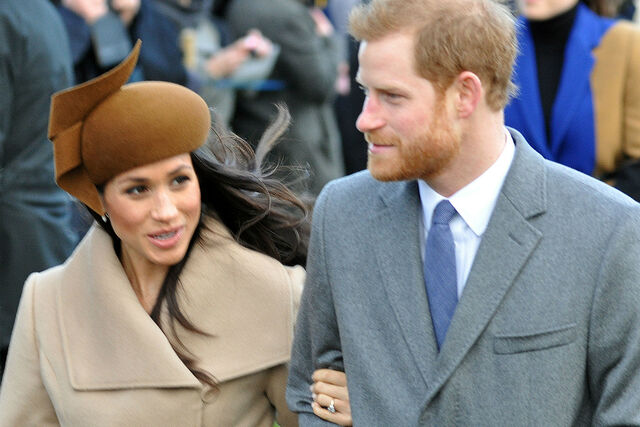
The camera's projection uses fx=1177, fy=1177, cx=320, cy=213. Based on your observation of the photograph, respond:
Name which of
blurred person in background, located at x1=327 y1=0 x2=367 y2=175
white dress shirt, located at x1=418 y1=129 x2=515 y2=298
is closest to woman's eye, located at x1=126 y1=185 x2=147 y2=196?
white dress shirt, located at x1=418 y1=129 x2=515 y2=298

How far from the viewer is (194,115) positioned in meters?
3.43

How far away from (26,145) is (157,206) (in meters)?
1.85

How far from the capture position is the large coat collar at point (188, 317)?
3.48 m

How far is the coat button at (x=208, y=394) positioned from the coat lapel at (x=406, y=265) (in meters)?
0.81

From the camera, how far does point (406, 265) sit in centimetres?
289

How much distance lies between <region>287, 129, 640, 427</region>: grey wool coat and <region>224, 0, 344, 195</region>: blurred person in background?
3.70m

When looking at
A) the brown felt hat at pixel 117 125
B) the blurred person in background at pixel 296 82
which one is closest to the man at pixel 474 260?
the brown felt hat at pixel 117 125

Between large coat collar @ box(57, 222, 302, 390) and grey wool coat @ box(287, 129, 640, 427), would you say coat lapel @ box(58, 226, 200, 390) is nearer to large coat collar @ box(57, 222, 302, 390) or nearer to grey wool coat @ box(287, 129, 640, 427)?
large coat collar @ box(57, 222, 302, 390)

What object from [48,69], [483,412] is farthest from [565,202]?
[48,69]

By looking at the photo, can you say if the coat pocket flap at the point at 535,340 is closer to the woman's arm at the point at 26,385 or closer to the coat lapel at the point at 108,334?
the coat lapel at the point at 108,334

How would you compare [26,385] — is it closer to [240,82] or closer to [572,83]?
[572,83]

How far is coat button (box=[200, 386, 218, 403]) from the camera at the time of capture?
3467 mm

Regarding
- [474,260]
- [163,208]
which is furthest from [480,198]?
[163,208]

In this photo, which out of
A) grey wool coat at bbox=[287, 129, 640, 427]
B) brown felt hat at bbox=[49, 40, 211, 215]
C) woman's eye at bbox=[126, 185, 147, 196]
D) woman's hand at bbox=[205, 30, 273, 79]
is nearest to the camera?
grey wool coat at bbox=[287, 129, 640, 427]
